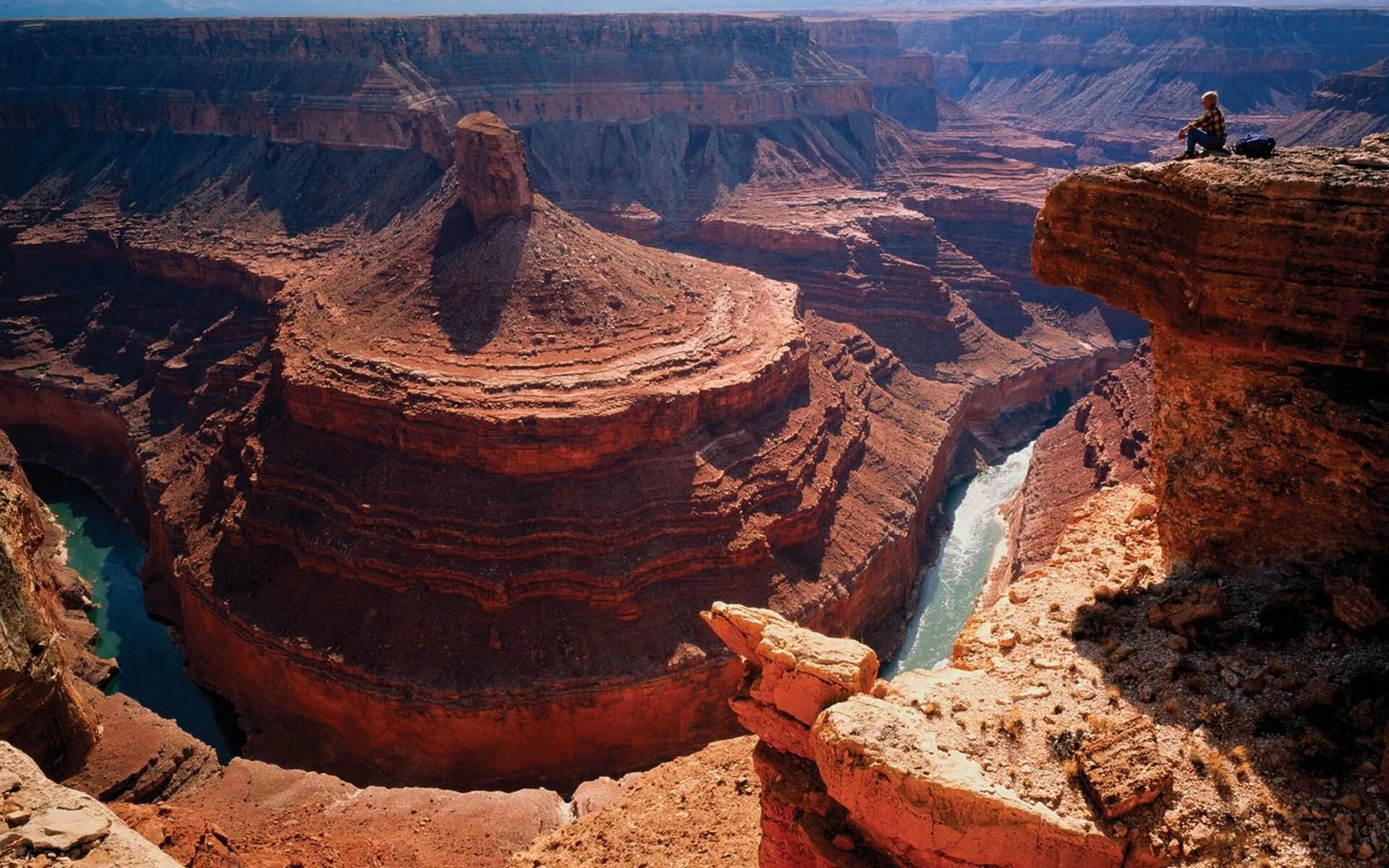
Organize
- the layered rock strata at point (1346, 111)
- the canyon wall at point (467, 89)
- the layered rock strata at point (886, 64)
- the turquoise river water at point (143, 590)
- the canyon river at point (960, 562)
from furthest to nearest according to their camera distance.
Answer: the layered rock strata at point (886, 64)
the layered rock strata at point (1346, 111)
the canyon wall at point (467, 89)
the canyon river at point (960, 562)
the turquoise river water at point (143, 590)

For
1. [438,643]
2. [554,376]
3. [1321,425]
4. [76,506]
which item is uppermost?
[1321,425]

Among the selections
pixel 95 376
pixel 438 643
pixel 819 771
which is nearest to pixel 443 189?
pixel 95 376

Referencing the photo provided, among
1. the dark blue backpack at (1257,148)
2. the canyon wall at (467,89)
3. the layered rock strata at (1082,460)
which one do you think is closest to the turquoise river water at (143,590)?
the layered rock strata at (1082,460)

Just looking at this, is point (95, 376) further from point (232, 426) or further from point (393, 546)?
point (393, 546)

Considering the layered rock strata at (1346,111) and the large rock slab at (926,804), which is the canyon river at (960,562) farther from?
the layered rock strata at (1346,111)

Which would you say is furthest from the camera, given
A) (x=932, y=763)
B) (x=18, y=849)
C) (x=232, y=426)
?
(x=232, y=426)

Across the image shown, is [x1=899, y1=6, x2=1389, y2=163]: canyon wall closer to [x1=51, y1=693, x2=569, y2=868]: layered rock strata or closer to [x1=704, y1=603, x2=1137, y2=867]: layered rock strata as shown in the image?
[x1=51, y1=693, x2=569, y2=868]: layered rock strata

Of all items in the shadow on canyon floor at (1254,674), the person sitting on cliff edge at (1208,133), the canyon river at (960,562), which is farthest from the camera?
the canyon river at (960,562)

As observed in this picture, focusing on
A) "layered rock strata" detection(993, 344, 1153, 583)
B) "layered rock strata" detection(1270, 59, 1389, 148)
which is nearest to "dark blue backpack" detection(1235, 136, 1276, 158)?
"layered rock strata" detection(993, 344, 1153, 583)
